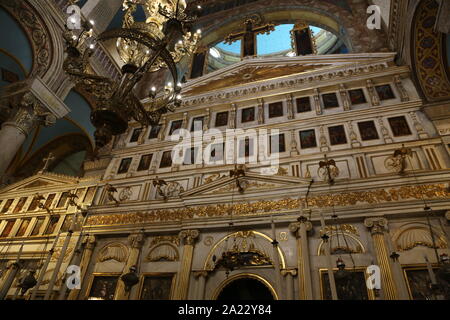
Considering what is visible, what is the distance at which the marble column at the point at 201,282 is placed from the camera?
224 inches

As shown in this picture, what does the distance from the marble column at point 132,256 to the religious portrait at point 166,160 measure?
2218 millimetres

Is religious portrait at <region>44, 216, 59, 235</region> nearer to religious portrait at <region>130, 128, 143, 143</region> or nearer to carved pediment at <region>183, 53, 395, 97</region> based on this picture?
religious portrait at <region>130, 128, 143, 143</region>

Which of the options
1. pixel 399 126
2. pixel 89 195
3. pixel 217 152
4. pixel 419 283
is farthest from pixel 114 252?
pixel 399 126

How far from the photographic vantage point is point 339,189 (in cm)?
593

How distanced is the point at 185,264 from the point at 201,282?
553 millimetres

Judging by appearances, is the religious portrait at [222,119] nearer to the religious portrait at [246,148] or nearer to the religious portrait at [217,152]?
the religious portrait at [217,152]

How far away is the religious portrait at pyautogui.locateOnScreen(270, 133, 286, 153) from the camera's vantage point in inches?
290

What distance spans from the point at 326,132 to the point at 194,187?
3775 mm

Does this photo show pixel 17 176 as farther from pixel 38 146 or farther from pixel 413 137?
pixel 413 137

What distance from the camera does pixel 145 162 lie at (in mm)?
8664

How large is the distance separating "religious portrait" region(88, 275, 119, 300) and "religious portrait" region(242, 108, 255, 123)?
5562mm

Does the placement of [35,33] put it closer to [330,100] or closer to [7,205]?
[7,205]

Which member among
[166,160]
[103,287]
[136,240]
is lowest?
[103,287]

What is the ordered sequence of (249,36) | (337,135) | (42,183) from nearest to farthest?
(337,135) → (42,183) → (249,36)
